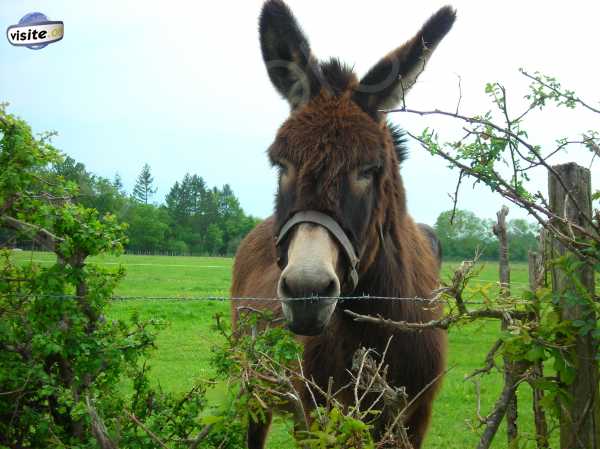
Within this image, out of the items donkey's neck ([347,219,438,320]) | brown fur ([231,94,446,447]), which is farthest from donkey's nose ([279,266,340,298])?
donkey's neck ([347,219,438,320])

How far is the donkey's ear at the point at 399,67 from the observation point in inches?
131

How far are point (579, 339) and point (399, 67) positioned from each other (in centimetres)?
194

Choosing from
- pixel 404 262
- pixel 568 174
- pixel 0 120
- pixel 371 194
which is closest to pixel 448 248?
pixel 404 262

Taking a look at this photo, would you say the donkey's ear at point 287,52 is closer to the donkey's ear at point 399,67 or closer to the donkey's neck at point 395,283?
the donkey's ear at point 399,67

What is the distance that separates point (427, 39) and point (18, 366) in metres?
2.95

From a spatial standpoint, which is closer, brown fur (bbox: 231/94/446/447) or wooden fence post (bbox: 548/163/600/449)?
wooden fence post (bbox: 548/163/600/449)

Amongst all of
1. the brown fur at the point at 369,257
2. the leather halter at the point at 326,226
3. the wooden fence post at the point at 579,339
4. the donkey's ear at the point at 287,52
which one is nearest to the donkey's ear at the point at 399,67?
the brown fur at the point at 369,257

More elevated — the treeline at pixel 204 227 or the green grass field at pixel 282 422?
the treeline at pixel 204 227

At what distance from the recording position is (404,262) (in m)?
3.53

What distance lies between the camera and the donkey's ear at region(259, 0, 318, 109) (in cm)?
351

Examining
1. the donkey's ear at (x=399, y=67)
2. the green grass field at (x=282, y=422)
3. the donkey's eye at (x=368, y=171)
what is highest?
the donkey's ear at (x=399, y=67)

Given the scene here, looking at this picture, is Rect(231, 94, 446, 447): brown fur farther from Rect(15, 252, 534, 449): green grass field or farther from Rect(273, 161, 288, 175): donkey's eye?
Rect(15, 252, 534, 449): green grass field

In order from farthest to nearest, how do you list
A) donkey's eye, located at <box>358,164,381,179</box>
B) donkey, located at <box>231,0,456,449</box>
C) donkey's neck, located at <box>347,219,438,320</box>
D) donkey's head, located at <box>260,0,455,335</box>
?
donkey's neck, located at <box>347,219,438,320</box>, donkey's eye, located at <box>358,164,381,179</box>, donkey, located at <box>231,0,456,449</box>, donkey's head, located at <box>260,0,455,335</box>

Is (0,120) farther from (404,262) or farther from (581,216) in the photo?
(581,216)
